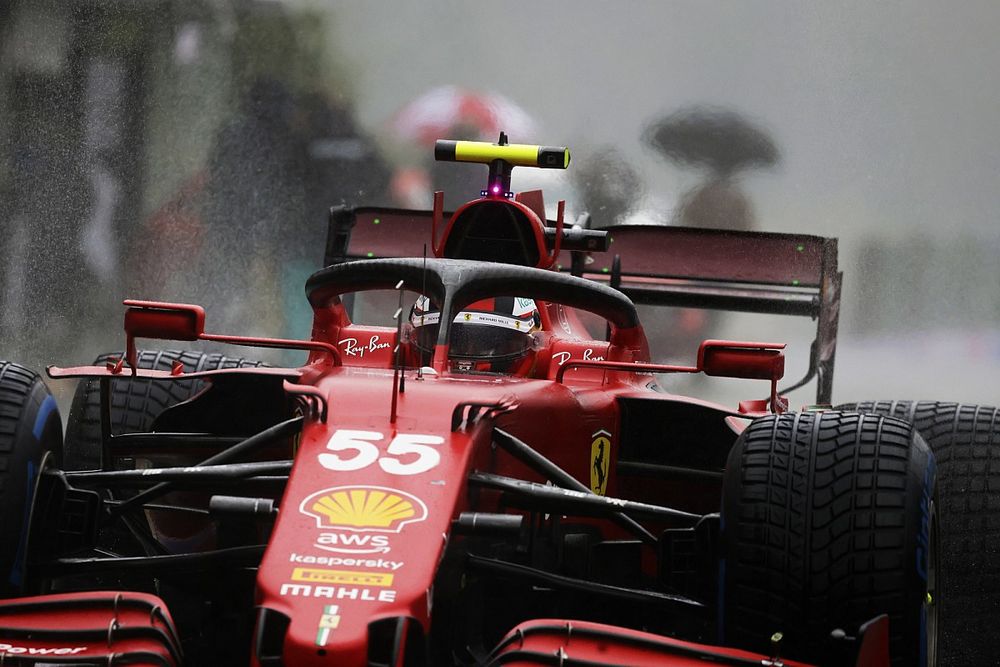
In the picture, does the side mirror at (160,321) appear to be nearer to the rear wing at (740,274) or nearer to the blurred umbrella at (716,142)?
the rear wing at (740,274)

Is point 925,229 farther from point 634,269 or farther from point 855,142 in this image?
point 634,269

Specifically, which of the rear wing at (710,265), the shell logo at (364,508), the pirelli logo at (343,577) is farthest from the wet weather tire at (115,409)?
the pirelli logo at (343,577)

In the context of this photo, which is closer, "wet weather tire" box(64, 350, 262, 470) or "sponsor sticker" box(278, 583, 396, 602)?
"sponsor sticker" box(278, 583, 396, 602)

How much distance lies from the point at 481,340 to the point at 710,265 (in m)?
2.40

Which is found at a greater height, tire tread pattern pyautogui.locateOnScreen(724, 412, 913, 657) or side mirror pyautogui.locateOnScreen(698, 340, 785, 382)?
side mirror pyautogui.locateOnScreen(698, 340, 785, 382)

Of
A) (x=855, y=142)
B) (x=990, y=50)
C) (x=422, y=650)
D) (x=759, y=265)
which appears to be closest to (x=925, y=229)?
(x=855, y=142)

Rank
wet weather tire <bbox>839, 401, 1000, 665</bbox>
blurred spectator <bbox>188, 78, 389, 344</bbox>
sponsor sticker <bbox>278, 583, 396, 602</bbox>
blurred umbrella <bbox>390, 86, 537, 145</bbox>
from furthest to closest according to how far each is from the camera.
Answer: blurred umbrella <bbox>390, 86, 537, 145</bbox>
blurred spectator <bbox>188, 78, 389, 344</bbox>
wet weather tire <bbox>839, 401, 1000, 665</bbox>
sponsor sticker <bbox>278, 583, 396, 602</bbox>

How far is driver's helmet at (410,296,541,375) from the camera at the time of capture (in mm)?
4891

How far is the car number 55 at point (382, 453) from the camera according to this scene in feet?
11.4

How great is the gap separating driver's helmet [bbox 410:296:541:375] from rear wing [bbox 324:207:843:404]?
1.92m

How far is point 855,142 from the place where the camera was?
39.0 feet

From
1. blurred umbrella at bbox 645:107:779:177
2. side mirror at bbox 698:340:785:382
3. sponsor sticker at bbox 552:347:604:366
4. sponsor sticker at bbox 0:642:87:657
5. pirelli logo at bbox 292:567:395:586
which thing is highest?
blurred umbrella at bbox 645:107:779:177

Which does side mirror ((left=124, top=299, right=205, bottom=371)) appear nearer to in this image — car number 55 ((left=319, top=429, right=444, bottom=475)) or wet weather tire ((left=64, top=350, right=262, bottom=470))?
car number 55 ((left=319, top=429, right=444, bottom=475))

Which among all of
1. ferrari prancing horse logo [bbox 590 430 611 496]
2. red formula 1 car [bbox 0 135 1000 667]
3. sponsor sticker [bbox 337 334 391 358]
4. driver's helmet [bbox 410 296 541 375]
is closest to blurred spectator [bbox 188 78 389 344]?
sponsor sticker [bbox 337 334 391 358]
